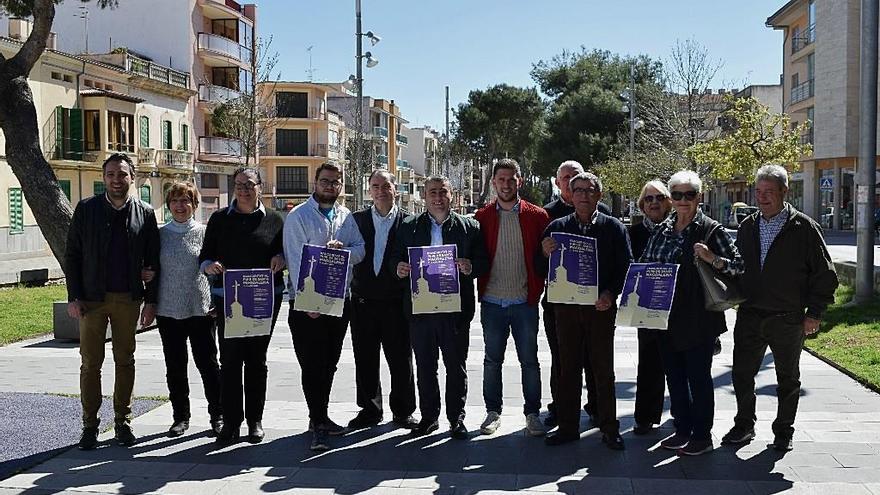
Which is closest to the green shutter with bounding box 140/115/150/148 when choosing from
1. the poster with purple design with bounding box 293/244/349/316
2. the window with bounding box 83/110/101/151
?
the window with bounding box 83/110/101/151

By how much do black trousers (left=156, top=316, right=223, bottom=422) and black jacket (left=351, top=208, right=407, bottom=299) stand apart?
3.90 feet

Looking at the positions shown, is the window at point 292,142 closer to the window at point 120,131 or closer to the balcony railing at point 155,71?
the balcony railing at point 155,71

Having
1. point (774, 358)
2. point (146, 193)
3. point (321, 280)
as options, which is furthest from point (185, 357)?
point (146, 193)

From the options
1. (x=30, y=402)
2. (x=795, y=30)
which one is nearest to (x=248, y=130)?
(x=30, y=402)

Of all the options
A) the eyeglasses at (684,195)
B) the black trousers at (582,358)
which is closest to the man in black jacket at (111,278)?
the black trousers at (582,358)

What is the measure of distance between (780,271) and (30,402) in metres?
6.40

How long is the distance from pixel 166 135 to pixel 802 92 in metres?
34.1

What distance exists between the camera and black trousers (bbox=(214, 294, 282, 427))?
6.43 m

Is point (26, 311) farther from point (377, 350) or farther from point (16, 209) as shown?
point (16, 209)

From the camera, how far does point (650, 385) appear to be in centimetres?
666

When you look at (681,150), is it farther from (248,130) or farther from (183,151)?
(183,151)

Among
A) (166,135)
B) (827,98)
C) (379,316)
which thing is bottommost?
(379,316)

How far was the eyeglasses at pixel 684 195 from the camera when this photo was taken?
5.89 meters

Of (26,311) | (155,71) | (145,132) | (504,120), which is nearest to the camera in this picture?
(26,311)
